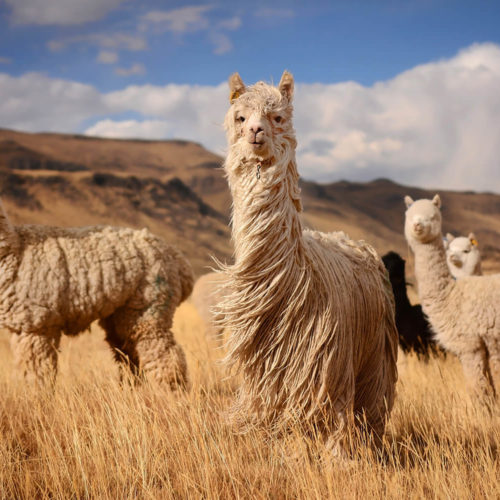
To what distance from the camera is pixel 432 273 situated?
5551 millimetres

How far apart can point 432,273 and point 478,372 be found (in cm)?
104

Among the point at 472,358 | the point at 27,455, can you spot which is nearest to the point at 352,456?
the point at 27,455

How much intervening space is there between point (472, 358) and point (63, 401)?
365 cm

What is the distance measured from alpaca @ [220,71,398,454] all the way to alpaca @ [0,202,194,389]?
82.6 inches

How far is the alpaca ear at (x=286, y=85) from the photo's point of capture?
10.2 feet

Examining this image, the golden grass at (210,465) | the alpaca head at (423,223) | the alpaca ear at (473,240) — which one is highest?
the alpaca head at (423,223)

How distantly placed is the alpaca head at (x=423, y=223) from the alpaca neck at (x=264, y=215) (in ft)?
9.20

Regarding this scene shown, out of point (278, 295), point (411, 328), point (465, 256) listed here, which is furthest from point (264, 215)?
point (465, 256)

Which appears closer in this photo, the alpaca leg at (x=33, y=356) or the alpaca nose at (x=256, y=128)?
the alpaca nose at (x=256, y=128)

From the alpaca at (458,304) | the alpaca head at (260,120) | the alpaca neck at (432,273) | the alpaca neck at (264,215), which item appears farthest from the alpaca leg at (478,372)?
the alpaca head at (260,120)

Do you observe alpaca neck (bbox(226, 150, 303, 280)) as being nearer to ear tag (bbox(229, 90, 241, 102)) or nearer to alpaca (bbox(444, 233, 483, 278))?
ear tag (bbox(229, 90, 241, 102))

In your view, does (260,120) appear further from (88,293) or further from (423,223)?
(423,223)

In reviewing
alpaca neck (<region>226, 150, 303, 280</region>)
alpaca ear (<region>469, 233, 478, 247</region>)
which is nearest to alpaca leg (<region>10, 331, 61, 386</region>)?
alpaca neck (<region>226, 150, 303, 280</region>)

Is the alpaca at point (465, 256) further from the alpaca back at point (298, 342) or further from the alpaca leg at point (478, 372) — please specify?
the alpaca back at point (298, 342)
